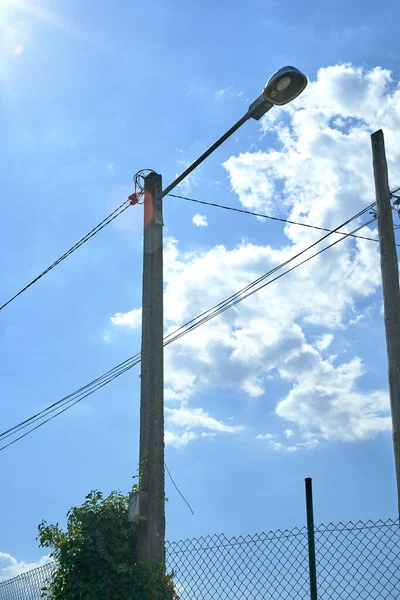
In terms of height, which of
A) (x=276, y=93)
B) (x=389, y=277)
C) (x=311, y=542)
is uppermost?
(x=276, y=93)

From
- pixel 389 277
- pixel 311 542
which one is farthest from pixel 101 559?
pixel 389 277

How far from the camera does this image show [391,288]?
791 cm

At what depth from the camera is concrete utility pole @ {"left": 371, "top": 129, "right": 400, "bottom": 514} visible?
740 cm

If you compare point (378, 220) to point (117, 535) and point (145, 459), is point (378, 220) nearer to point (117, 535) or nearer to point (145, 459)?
point (145, 459)

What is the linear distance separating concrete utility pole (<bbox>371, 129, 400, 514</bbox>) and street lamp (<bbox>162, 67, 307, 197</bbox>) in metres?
1.08

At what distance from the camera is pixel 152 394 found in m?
8.82

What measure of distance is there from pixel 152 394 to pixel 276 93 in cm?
373

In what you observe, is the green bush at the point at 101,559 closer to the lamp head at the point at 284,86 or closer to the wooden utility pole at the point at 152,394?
the wooden utility pole at the point at 152,394

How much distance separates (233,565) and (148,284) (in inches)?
143

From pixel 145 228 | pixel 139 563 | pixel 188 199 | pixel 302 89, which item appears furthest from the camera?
pixel 188 199

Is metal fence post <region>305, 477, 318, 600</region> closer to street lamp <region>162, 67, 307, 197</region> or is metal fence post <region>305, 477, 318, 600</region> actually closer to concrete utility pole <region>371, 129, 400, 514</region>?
concrete utility pole <region>371, 129, 400, 514</region>

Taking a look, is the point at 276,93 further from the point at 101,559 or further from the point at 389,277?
the point at 101,559

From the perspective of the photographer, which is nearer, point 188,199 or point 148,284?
point 148,284

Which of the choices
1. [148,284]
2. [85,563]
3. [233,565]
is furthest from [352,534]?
[148,284]
